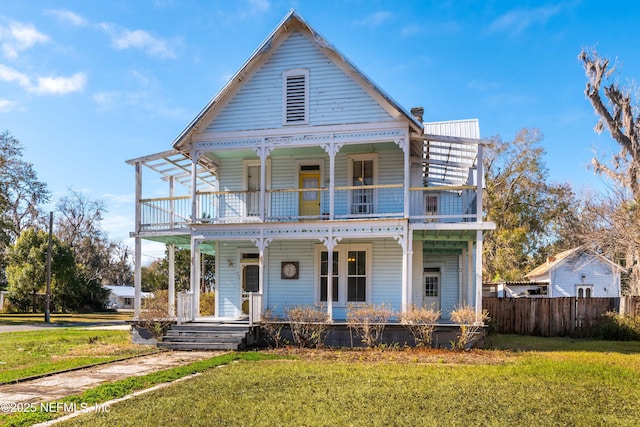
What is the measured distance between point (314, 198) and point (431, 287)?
220 inches

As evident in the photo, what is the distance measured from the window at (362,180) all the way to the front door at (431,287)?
3.59 meters

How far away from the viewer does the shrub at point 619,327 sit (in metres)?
17.8

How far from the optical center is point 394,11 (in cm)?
1619

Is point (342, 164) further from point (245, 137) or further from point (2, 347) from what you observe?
point (2, 347)

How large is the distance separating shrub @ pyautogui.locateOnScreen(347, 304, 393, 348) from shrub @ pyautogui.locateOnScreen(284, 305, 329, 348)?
2.79 ft

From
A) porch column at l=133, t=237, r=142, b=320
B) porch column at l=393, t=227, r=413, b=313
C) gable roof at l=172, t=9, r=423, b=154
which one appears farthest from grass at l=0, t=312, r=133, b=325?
porch column at l=393, t=227, r=413, b=313

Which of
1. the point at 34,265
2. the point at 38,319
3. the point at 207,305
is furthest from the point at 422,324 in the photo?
the point at 34,265

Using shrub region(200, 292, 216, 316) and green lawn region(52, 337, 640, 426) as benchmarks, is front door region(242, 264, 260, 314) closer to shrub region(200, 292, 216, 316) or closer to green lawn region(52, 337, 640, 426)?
shrub region(200, 292, 216, 316)

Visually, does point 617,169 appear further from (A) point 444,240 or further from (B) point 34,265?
(B) point 34,265

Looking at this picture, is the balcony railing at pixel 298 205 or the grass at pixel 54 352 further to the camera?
the balcony railing at pixel 298 205

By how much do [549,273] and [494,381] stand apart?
26.4 m

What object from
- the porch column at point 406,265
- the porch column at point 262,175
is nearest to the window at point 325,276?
the porch column at point 262,175

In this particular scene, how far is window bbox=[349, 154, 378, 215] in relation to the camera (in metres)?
17.2

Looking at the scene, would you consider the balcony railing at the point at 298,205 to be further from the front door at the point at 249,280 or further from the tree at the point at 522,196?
the tree at the point at 522,196
